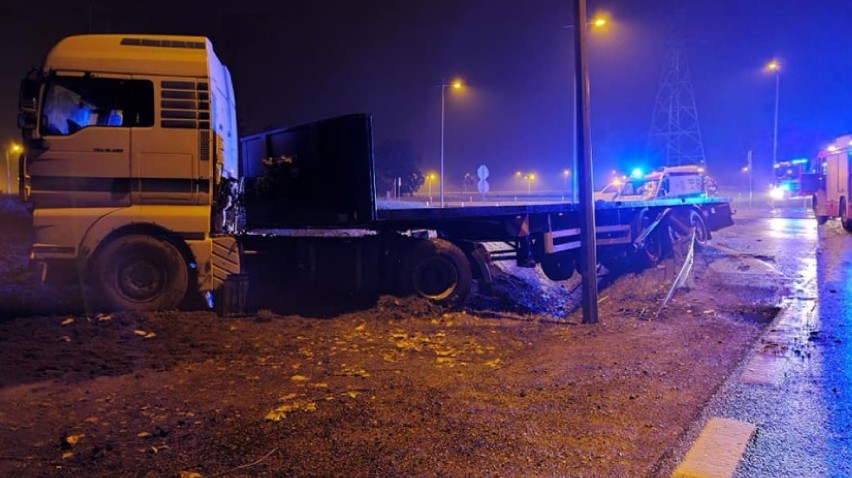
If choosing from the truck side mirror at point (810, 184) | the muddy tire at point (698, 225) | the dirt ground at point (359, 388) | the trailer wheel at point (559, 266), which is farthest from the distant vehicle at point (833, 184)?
the trailer wheel at point (559, 266)

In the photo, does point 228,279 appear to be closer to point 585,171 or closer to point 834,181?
point 585,171

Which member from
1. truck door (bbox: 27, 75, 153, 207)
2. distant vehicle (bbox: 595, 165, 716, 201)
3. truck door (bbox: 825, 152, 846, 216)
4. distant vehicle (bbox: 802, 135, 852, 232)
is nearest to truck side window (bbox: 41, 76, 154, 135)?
truck door (bbox: 27, 75, 153, 207)

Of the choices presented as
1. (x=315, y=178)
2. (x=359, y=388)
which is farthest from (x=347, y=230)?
(x=359, y=388)

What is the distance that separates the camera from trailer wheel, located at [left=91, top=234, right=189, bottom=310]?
7742 mm

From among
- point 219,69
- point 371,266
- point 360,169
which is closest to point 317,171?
point 360,169

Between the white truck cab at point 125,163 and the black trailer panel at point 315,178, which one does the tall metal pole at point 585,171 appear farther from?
the white truck cab at point 125,163

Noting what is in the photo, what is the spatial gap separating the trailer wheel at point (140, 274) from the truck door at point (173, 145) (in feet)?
2.03

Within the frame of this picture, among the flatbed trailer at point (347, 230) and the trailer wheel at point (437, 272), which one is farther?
the trailer wheel at point (437, 272)

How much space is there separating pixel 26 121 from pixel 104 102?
94cm

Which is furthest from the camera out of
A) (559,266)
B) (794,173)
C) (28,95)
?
(794,173)

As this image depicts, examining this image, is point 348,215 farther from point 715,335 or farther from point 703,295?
point 703,295

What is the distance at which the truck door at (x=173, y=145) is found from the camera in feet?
25.8

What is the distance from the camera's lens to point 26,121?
7.53 meters

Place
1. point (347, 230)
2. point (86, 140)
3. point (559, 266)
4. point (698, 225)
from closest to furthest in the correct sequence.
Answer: point (86, 140), point (347, 230), point (559, 266), point (698, 225)
